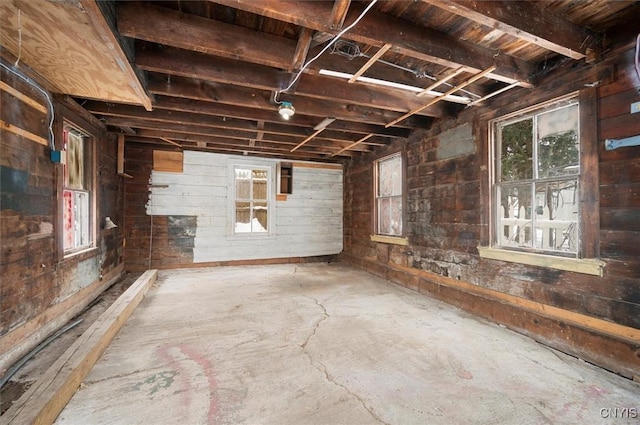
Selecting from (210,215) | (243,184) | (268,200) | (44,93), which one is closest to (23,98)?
(44,93)

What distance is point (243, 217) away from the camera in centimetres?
588

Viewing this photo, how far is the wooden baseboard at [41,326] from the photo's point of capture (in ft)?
6.47

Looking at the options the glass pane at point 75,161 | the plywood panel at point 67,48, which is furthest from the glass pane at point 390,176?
the glass pane at point 75,161

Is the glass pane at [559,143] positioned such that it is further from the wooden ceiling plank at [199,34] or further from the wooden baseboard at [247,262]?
the wooden baseboard at [247,262]

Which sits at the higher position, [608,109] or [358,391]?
[608,109]

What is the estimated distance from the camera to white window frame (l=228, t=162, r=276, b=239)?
5.67 meters

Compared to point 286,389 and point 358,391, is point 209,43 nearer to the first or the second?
point 286,389

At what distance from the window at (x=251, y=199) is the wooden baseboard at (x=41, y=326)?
2710mm

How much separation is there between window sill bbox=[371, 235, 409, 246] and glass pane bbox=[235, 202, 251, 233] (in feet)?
8.77

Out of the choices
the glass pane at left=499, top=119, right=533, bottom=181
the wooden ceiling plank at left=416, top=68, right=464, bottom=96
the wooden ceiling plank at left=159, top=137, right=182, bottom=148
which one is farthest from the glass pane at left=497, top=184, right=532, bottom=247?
the wooden ceiling plank at left=159, top=137, right=182, bottom=148

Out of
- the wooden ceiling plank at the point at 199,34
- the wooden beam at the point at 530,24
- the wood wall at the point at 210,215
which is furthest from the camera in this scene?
the wood wall at the point at 210,215

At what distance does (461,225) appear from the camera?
3346mm

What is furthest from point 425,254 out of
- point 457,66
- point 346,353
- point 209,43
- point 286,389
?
point 209,43

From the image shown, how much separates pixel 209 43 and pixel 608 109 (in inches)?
120
